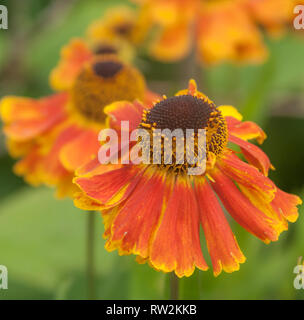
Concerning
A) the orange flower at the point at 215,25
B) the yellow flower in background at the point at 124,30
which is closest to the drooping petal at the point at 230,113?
the orange flower at the point at 215,25

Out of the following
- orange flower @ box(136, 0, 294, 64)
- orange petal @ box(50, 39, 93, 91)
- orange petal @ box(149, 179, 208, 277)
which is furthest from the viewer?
orange flower @ box(136, 0, 294, 64)

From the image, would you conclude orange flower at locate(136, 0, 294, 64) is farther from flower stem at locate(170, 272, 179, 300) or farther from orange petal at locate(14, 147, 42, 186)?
flower stem at locate(170, 272, 179, 300)

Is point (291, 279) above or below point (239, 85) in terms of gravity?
below

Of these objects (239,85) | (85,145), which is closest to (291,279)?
(85,145)

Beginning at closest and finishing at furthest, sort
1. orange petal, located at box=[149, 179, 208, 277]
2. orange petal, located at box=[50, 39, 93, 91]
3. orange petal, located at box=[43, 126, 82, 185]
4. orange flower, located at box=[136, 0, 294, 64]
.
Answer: orange petal, located at box=[149, 179, 208, 277], orange petal, located at box=[43, 126, 82, 185], orange petal, located at box=[50, 39, 93, 91], orange flower, located at box=[136, 0, 294, 64]

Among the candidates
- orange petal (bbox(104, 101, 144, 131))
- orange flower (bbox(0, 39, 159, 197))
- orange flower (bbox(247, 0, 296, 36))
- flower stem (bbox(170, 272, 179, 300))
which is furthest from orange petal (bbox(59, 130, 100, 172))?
orange flower (bbox(247, 0, 296, 36))
